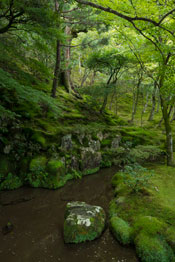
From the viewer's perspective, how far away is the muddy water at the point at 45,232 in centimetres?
432

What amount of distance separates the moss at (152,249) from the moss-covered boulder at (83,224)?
123 centimetres

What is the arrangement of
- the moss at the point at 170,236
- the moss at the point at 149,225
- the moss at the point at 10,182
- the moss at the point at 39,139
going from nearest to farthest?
the moss at the point at 170,236 < the moss at the point at 149,225 < the moss at the point at 10,182 < the moss at the point at 39,139

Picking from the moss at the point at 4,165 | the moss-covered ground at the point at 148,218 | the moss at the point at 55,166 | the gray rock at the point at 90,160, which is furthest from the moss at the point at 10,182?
the moss-covered ground at the point at 148,218

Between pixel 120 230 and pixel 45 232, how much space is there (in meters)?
2.34

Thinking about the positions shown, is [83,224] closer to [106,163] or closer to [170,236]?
[170,236]

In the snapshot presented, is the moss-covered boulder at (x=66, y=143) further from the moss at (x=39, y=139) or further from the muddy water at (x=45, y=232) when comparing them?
the muddy water at (x=45, y=232)

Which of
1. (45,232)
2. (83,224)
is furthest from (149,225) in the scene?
(45,232)

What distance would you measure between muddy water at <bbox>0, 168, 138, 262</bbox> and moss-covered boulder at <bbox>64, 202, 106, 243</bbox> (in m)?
0.17

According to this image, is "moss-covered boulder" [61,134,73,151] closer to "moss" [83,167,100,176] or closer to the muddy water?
"moss" [83,167,100,176]

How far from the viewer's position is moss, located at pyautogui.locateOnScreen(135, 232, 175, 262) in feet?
13.7

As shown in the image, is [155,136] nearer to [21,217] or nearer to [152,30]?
[152,30]

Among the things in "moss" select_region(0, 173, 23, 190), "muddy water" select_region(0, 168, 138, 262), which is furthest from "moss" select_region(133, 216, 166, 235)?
"moss" select_region(0, 173, 23, 190)

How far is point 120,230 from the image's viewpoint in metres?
5.06

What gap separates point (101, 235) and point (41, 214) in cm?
231
